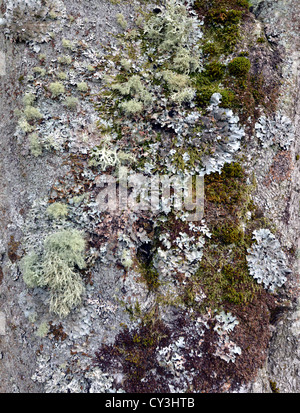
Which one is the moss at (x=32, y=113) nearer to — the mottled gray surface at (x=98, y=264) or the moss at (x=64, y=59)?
the mottled gray surface at (x=98, y=264)

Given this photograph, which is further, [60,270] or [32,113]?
[32,113]

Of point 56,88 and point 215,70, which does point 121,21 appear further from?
point 215,70

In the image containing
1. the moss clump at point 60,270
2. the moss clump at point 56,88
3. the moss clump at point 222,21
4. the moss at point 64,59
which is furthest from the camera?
the moss clump at point 222,21

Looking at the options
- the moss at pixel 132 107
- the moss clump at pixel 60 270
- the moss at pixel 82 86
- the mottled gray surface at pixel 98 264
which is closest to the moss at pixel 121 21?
the mottled gray surface at pixel 98 264

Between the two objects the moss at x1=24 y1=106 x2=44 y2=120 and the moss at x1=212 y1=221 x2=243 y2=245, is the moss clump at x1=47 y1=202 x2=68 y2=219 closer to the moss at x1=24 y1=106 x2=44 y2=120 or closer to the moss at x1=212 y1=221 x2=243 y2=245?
the moss at x1=24 y1=106 x2=44 y2=120

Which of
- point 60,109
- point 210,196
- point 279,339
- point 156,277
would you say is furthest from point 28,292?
point 279,339

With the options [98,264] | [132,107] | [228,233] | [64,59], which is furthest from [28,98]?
[228,233]

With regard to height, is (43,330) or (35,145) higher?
(35,145)

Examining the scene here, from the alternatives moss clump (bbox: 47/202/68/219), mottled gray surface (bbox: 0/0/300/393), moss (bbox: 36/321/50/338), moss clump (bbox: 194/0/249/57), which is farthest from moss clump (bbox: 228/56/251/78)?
moss (bbox: 36/321/50/338)
